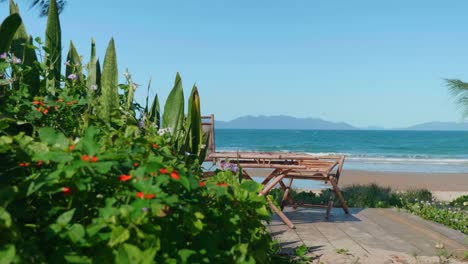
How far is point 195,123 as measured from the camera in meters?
2.92

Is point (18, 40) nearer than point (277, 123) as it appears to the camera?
Yes

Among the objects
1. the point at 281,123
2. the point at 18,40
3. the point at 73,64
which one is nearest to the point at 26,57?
the point at 18,40

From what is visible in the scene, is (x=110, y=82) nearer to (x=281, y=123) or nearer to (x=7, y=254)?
(x=7, y=254)

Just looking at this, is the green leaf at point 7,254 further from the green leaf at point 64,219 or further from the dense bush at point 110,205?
the green leaf at point 64,219

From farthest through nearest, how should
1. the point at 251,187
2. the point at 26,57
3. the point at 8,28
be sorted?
the point at 26,57 < the point at 8,28 < the point at 251,187

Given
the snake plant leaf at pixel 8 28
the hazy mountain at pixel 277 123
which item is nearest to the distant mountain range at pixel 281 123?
the hazy mountain at pixel 277 123

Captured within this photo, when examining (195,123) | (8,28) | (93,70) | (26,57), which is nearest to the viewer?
(8,28)

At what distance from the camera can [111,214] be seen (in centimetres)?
137

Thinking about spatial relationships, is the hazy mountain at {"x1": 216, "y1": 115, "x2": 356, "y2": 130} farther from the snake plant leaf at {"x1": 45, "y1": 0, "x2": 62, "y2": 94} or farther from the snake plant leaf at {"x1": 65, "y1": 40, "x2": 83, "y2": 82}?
the snake plant leaf at {"x1": 45, "y1": 0, "x2": 62, "y2": 94}

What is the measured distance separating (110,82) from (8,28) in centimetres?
60

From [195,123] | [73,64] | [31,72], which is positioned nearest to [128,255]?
[195,123]

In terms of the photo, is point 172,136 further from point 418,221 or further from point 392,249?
point 418,221

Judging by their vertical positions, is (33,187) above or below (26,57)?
below

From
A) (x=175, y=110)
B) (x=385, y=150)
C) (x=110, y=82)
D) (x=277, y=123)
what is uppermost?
(x=277, y=123)
